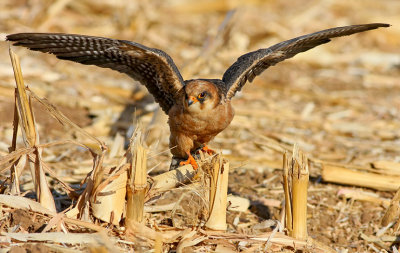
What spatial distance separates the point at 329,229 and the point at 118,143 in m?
3.16

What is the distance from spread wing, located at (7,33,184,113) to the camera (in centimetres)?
518

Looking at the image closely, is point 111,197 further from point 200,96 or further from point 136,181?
point 200,96

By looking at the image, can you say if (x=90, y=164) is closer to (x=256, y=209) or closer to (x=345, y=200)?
(x=256, y=209)

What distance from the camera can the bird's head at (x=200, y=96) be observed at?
5848 mm

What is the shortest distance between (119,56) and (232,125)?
148 inches

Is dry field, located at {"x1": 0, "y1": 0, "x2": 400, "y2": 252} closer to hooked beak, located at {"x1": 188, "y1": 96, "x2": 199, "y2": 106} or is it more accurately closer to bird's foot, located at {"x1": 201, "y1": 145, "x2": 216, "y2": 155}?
bird's foot, located at {"x1": 201, "y1": 145, "x2": 216, "y2": 155}

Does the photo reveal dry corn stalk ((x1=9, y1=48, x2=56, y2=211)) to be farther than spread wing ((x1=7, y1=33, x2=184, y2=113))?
No

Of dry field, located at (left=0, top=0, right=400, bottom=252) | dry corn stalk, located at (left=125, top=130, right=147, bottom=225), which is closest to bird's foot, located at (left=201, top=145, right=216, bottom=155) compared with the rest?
dry field, located at (left=0, top=0, right=400, bottom=252)

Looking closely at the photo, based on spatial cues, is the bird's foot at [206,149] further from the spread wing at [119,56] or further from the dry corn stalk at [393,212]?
the dry corn stalk at [393,212]

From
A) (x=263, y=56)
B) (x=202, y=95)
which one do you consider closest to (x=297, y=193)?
(x=202, y=95)

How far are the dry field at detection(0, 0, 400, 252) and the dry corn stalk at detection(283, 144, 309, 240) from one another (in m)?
0.15

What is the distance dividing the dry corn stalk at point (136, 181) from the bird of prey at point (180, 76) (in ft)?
3.05

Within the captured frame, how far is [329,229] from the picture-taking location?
6277 mm

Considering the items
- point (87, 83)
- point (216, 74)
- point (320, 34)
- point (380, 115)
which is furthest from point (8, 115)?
point (380, 115)
